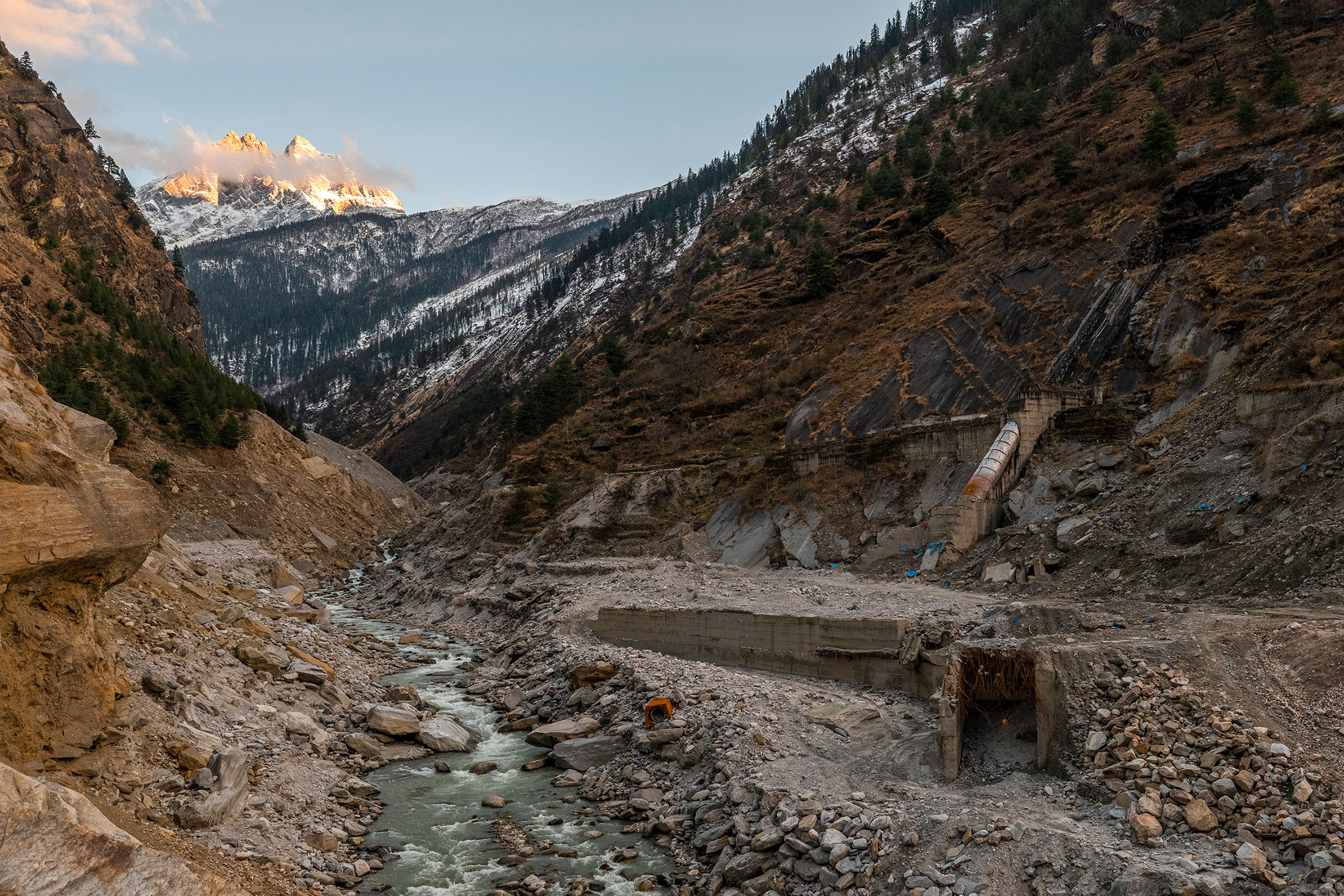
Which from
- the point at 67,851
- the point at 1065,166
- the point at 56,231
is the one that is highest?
the point at 1065,166

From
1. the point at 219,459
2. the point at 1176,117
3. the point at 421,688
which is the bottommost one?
the point at 421,688

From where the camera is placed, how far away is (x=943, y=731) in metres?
12.3

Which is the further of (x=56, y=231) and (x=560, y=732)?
(x=56, y=231)

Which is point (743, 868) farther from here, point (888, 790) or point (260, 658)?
point (260, 658)

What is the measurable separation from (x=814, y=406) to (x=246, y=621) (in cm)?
2910

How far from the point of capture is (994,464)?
89.4 ft

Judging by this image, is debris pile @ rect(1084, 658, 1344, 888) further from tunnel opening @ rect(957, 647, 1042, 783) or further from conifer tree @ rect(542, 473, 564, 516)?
conifer tree @ rect(542, 473, 564, 516)

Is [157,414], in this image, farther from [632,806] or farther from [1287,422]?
[1287,422]

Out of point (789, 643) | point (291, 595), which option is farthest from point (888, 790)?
point (291, 595)

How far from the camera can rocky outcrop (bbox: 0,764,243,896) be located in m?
6.02

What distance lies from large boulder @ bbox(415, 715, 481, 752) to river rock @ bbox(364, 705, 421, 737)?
224mm

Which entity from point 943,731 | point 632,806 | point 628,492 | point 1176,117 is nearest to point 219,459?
point 628,492

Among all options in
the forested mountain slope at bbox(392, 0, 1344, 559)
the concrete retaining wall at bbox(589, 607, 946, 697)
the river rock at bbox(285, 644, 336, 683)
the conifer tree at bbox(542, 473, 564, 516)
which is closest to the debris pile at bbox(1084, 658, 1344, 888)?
the concrete retaining wall at bbox(589, 607, 946, 697)

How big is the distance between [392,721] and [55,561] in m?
10.1
